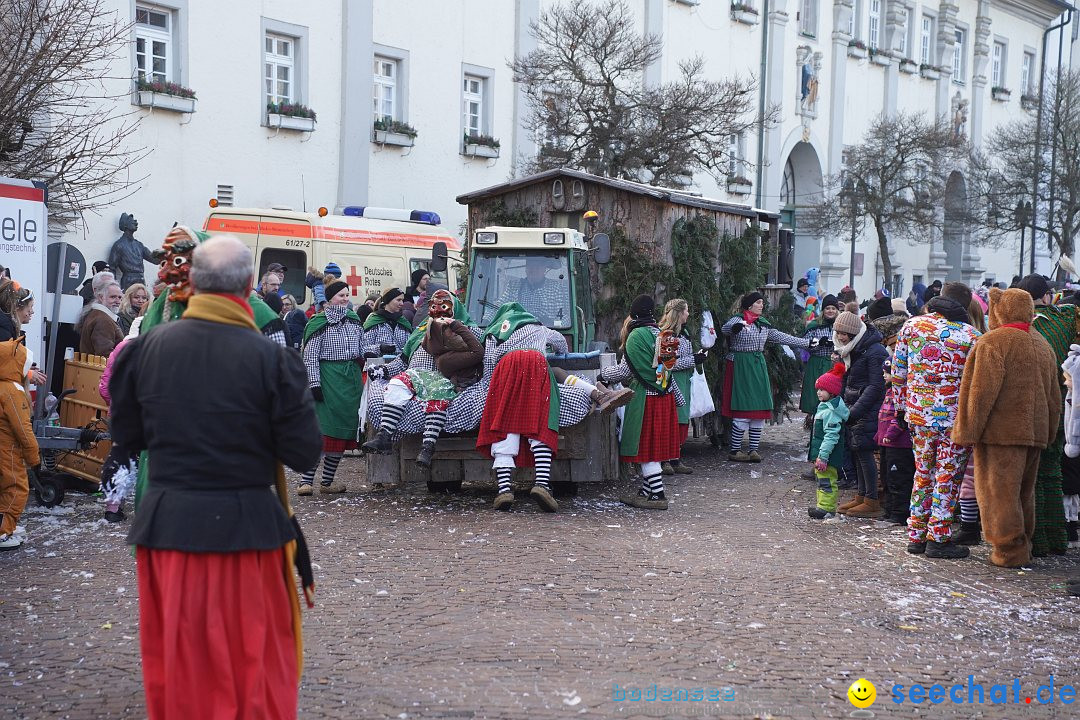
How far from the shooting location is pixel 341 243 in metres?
18.0

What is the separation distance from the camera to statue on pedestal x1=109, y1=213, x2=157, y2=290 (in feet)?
59.6

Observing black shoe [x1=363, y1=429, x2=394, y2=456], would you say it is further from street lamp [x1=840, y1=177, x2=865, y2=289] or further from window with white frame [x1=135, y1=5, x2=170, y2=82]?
street lamp [x1=840, y1=177, x2=865, y2=289]

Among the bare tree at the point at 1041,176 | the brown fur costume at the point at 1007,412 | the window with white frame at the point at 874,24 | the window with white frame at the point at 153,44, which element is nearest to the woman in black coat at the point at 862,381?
the brown fur costume at the point at 1007,412

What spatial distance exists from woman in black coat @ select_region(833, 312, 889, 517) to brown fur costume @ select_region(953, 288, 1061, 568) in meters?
1.66

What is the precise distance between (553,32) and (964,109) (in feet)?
83.3

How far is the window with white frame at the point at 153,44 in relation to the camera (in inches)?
757

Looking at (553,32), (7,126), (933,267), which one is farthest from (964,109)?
(7,126)

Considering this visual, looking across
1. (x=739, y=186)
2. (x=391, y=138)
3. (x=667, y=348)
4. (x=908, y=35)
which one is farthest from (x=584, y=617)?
(x=908, y=35)

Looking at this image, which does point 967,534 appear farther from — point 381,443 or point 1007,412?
point 381,443

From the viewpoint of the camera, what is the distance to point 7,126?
12.1 metres

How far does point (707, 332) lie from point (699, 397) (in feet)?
2.69

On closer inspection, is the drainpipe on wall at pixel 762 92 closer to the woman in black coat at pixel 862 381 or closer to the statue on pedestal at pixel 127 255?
the statue on pedestal at pixel 127 255

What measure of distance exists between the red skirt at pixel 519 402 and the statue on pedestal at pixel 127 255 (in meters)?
9.79

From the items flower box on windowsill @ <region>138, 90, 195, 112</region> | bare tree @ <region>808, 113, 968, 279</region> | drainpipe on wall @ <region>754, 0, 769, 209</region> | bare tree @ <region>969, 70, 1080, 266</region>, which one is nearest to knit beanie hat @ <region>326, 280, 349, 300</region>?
flower box on windowsill @ <region>138, 90, 195, 112</region>
